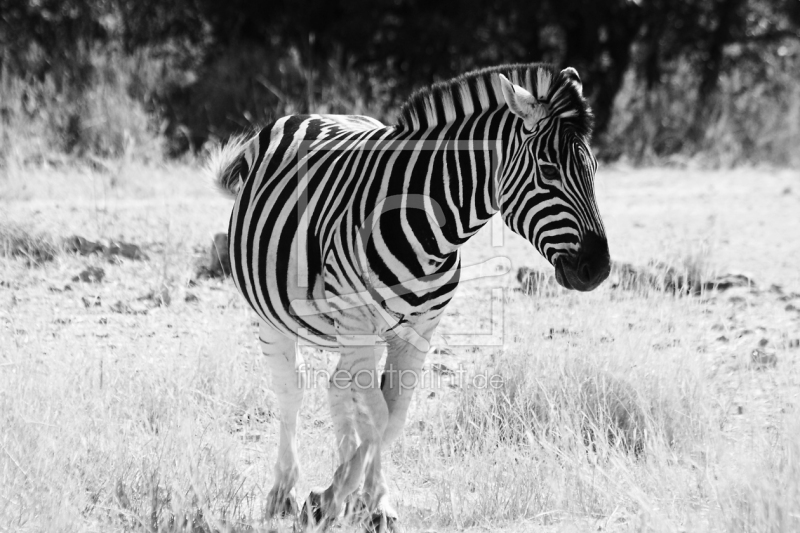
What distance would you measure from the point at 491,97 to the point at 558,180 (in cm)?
39

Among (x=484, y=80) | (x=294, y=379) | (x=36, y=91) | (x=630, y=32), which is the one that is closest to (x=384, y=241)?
(x=484, y=80)

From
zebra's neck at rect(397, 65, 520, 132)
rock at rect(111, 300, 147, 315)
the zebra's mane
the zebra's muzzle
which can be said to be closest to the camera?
the zebra's muzzle

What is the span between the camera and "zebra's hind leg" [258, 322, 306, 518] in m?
3.56

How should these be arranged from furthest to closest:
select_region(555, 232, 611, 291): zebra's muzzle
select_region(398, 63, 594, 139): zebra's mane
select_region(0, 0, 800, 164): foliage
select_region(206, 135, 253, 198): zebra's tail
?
select_region(0, 0, 800, 164): foliage, select_region(206, 135, 253, 198): zebra's tail, select_region(398, 63, 594, 139): zebra's mane, select_region(555, 232, 611, 291): zebra's muzzle

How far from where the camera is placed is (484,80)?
119 inches

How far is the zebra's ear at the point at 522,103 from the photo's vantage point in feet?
9.24

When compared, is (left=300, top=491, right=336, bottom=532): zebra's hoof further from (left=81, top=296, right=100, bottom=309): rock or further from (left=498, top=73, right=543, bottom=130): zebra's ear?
(left=81, top=296, right=100, bottom=309): rock

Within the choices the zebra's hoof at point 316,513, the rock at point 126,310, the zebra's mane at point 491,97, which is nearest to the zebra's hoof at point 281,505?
the zebra's hoof at point 316,513

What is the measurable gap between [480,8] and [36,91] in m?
5.46

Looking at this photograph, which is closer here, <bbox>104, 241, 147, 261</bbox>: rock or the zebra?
the zebra

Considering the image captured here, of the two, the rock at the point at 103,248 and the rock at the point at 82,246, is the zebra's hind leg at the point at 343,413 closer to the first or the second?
the rock at the point at 103,248

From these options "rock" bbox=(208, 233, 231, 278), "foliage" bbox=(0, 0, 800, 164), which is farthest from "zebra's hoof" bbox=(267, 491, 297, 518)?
"foliage" bbox=(0, 0, 800, 164)

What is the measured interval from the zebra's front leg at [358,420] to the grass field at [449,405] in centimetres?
21

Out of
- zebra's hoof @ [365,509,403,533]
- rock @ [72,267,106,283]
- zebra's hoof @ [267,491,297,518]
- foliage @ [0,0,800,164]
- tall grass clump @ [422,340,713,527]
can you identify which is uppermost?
foliage @ [0,0,800,164]
